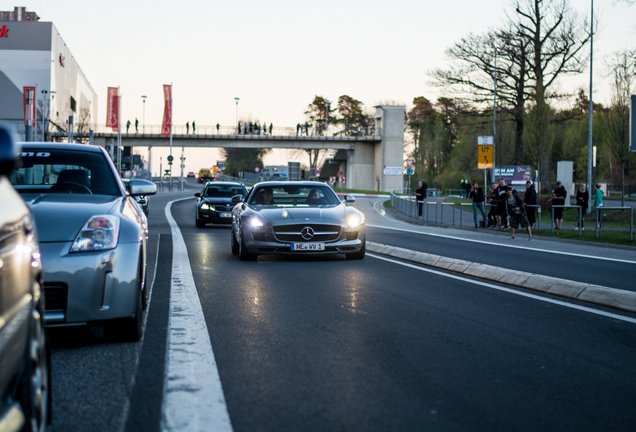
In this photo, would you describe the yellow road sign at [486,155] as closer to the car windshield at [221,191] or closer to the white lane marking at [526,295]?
the car windshield at [221,191]

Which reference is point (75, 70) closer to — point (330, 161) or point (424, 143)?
→ point (330, 161)

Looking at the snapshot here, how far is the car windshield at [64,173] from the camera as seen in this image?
6.40 m

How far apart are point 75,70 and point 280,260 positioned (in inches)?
4126

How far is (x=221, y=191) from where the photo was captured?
23.7 meters

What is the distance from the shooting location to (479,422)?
362 cm

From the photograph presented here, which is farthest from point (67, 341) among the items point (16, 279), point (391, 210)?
point (391, 210)

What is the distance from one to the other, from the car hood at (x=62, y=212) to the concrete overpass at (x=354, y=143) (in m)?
72.2

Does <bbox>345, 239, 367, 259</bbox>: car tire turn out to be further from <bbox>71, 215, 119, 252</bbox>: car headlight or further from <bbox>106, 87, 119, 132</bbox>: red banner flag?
<bbox>106, 87, 119, 132</bbox>: red banner flag

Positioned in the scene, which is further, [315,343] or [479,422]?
[315,343]

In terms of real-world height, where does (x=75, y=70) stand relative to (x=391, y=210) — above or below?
above

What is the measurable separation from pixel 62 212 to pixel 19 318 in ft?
9.08

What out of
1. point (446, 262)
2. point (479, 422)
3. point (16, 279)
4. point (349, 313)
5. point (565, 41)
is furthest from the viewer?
point (565, 41)

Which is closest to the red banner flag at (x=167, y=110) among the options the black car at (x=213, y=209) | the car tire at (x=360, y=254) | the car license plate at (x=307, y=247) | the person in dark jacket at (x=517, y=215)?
the black car at (x=213, y=209)

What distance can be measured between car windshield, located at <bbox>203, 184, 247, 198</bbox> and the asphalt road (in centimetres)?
1487
